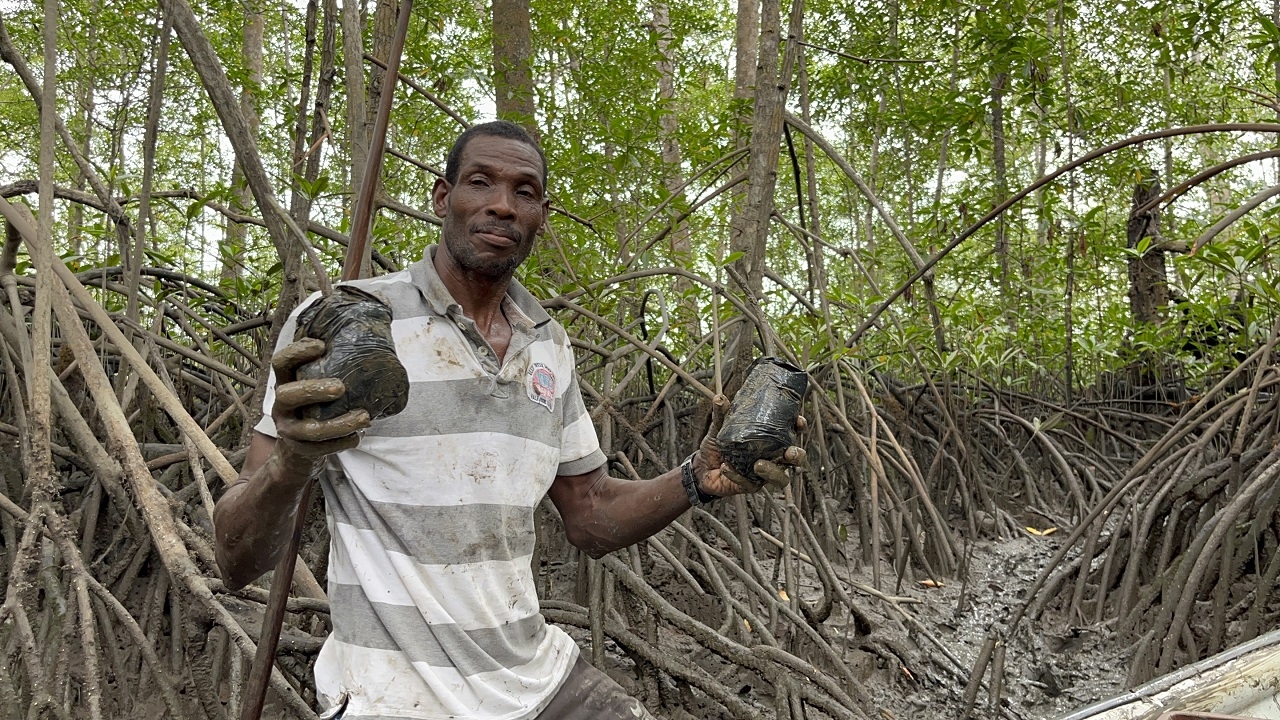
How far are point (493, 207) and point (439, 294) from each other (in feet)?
0.56

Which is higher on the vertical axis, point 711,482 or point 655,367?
point 655,367

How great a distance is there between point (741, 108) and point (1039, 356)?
2813mm

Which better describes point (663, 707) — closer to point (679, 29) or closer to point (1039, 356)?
point (1039, 356)

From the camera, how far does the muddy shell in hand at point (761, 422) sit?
4.45ft

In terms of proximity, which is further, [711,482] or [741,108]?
[741,108]

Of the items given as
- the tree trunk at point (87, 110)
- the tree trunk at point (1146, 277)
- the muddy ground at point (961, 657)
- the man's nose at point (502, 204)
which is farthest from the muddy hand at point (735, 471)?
the tree trunk at point (1146, 277)

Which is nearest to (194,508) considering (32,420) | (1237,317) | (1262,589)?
(32,420)

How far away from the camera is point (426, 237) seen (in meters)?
3.92

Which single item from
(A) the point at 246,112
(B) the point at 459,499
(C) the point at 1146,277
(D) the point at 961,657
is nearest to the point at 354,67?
(B) the point at 459,499

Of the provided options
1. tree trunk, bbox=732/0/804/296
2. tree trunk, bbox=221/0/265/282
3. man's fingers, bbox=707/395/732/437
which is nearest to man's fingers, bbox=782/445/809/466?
man's fingers, bbox=707/395/732/437

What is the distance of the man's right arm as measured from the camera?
101 cm

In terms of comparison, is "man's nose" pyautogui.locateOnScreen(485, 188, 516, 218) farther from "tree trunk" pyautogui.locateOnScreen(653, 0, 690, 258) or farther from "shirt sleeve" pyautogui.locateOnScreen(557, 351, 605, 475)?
"tree trunk" pyautogui.locateOnScreen(653, 0, 690, 258)

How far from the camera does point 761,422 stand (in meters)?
1.36

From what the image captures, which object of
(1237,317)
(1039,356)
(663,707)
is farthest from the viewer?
(1039,356)
